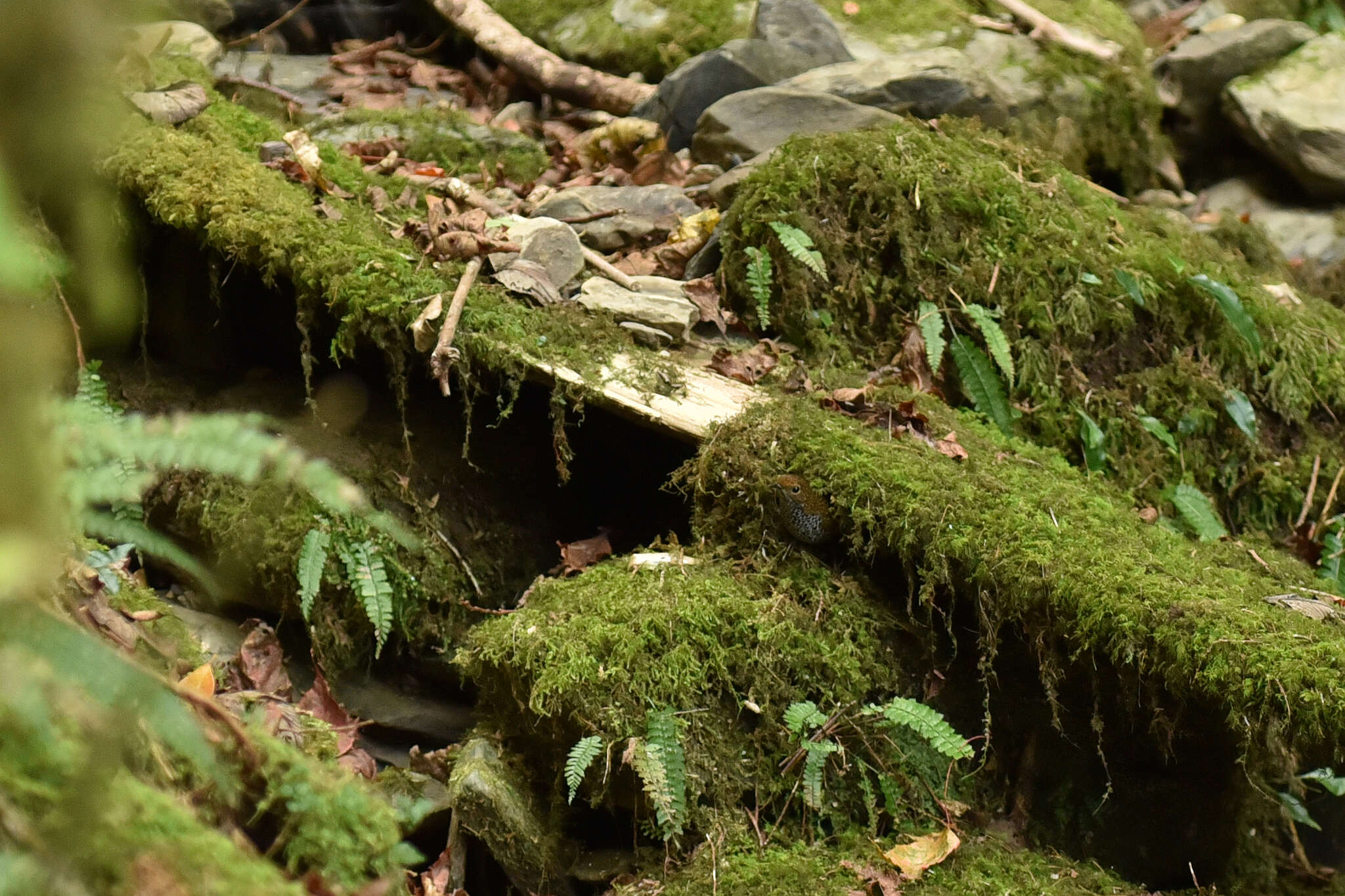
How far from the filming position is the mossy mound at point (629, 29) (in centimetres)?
739

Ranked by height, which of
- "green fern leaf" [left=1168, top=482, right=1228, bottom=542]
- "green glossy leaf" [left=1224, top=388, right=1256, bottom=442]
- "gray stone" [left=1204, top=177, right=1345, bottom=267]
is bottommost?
"green fern leaf" [left=1168, top=482, right=1228, bottom=542]

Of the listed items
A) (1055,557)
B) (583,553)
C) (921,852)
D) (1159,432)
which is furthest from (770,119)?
(921,852)

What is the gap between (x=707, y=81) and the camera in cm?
637

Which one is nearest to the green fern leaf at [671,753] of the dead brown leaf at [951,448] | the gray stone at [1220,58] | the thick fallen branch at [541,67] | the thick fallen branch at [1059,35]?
the dead brown leaf at [951,448]

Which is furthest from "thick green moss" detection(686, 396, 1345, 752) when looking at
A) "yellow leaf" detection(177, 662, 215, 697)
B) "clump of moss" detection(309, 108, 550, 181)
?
"clump of moss" detection(309, 108, 550, 181)

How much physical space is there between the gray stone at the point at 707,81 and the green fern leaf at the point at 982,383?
7.74 feet

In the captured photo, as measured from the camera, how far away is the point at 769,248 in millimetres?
4906

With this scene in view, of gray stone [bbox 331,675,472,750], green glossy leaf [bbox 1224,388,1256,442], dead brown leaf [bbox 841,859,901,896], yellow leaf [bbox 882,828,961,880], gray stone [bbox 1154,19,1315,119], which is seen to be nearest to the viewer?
dead brown leaf [bbox 841,859,901,896]

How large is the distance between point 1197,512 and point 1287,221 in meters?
3.95

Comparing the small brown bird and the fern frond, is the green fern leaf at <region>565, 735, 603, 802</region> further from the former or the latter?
the small brown bird

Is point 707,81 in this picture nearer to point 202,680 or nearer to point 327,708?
point 327,708

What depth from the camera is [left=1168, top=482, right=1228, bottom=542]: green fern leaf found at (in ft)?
15.2

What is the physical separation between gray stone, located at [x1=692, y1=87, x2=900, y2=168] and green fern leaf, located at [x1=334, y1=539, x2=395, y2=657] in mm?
2961

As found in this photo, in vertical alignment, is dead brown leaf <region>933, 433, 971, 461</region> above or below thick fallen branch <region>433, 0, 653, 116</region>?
below
